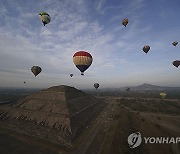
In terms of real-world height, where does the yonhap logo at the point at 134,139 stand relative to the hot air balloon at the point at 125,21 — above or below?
below

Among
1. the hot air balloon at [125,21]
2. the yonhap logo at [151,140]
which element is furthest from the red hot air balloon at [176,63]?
the yonhap logo at [151,140]

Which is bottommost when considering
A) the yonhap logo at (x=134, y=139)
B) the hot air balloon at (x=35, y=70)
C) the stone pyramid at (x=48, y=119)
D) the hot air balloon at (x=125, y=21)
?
the yonhap logo at (x=134, y=139)

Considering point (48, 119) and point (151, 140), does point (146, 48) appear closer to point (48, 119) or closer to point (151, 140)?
point (151, 140)

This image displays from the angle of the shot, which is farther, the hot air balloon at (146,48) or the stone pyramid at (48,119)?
the hot air balloon at (146,48)

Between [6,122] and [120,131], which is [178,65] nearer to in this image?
[120,131]

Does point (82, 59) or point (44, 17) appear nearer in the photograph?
point (44, 17)

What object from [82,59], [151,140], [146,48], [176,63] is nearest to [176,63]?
[176,63]

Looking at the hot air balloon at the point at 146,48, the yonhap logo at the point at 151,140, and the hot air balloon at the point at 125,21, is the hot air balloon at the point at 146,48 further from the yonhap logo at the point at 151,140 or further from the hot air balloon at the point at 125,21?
the yonhap logo at the point at 151,140

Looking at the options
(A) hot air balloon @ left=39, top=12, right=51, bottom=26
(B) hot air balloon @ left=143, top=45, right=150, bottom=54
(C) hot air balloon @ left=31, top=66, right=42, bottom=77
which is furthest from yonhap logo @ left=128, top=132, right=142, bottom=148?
(C) hot air balloon @ left=31, top=66, right=42, bottom=77
